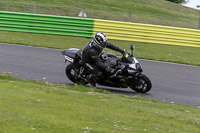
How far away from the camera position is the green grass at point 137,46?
584 inches

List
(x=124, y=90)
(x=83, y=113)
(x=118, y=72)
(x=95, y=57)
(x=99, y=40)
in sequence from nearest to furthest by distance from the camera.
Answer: (x=83, y=113), (x=99, y=40), (x=95, y=57), (x=118, y=72), (x=124, y=90)

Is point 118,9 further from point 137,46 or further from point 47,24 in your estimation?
point 137,46

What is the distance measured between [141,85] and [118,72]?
692mm

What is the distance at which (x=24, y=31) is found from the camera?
1834 cm

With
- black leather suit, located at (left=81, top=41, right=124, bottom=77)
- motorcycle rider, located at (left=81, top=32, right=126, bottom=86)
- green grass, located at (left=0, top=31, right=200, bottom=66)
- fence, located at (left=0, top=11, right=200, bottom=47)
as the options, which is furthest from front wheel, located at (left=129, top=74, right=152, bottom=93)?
fence, located at (left=0, top=11, right=200, bottom=47)

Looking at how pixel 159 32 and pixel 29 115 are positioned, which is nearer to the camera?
pixel 29 115

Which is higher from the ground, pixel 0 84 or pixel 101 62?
pixel 101 62

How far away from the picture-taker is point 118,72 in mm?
8820

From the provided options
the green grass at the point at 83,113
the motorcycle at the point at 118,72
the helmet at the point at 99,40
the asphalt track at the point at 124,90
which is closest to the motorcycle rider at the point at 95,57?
the helmet at the point at 99,40

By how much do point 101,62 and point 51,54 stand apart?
16.6ft

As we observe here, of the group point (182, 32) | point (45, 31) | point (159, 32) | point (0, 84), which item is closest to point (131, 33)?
point (159, 32)

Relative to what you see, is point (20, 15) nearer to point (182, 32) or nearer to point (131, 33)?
point (131, 33)

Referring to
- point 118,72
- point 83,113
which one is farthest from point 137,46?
point 83,113

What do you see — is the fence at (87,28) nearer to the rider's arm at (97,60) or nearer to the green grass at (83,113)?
the rider's arm at (97,60)
